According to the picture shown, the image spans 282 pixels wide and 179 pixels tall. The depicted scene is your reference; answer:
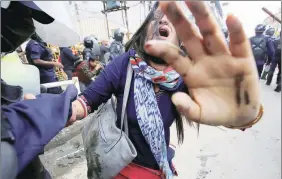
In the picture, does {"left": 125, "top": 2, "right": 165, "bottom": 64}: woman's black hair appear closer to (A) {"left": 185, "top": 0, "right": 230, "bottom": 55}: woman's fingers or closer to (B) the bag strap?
(B) the bag strap

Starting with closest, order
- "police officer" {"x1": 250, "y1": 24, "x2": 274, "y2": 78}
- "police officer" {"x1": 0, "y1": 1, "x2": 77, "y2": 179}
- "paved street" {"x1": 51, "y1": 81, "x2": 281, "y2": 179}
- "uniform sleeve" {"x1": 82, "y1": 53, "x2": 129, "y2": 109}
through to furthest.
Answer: "police officer" {"x1": 0, "y1": 1, "x2": 77, "y2": 179}
"uniform sleeve" {"x1": 82, "y1": 53, "x2": 129, "y2": 109}
"paved street" {"x1": 51, "y1": 81, "x2": 281, "y2": 179}
"police officer" {"x1": 250, "y1": 24, "x2": 274, "y2": 78}

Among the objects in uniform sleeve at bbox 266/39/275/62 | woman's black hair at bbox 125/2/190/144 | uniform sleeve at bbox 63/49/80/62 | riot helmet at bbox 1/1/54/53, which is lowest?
uniform sleeve at bbox 266/39/275/62

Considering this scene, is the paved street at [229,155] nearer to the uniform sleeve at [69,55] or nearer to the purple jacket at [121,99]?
the purple jacket at [121,99]

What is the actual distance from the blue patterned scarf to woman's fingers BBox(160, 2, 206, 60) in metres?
0.34

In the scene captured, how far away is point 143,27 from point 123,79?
0.29 m

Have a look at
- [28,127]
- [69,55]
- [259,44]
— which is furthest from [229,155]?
[259,44]

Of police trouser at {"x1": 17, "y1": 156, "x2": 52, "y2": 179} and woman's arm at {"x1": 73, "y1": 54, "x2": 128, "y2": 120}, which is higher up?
woman's arm at {"x1": 73, "y1": 54, "x2": 128, "y2": 120}

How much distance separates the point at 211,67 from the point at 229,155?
7.90 feet

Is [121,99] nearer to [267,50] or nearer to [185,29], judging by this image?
[185,29]

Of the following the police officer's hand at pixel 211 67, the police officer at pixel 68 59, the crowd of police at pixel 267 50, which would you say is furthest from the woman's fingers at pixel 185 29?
the crowd of police at pixel 267 50

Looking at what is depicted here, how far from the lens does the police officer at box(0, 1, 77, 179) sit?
623 millimetres

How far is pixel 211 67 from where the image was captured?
0.79m

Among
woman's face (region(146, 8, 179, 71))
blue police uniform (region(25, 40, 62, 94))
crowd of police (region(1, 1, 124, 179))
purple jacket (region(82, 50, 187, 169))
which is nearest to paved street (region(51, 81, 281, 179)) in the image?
blue police uniform (region(25, 40, 62, 94))

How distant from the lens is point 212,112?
792 mm
